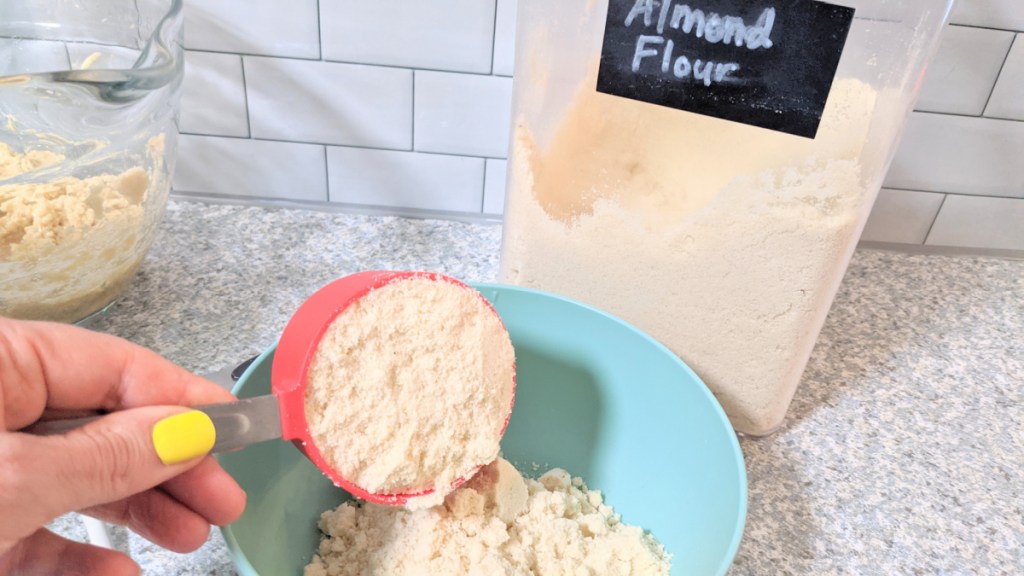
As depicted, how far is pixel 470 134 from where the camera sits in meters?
0.79

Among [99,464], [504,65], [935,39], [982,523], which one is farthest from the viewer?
[504,65]

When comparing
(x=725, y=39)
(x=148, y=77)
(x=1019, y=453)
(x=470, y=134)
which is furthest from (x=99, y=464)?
(x=1019, y=453)

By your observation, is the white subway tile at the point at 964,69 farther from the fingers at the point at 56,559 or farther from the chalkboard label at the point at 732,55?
the fingers at the point at 56,559

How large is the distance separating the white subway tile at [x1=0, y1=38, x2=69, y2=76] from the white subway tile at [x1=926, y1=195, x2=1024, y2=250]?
1.04 metres

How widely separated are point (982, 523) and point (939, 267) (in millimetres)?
421

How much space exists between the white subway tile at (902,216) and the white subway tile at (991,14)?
203 millimetres

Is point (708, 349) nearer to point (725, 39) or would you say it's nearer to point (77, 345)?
point (725, 39)

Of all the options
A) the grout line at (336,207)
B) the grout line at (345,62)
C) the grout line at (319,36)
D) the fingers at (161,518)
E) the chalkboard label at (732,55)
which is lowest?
the fingers at (161,518)

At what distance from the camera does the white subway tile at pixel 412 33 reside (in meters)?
0.71

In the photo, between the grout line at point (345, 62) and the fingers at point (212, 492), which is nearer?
the fingers at point (212, 492)

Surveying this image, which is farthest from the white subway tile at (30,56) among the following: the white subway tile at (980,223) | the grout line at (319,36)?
the white subway tile at (980,223)

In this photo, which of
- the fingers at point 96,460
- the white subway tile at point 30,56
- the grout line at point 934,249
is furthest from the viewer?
the grout line at point 934,249

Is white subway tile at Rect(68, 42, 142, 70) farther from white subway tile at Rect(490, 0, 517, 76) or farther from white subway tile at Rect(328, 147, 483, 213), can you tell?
white subway tile at Rect(490, 0, 517, 76)

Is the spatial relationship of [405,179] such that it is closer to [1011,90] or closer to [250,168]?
[250,168]
